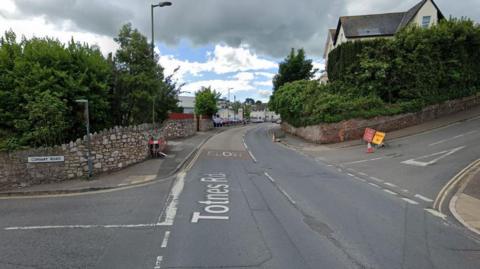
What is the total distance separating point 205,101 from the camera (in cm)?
4119

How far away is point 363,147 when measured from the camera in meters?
21.2

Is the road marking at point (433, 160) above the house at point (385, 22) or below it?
below

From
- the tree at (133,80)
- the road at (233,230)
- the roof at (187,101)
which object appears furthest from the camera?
the roof at (187,101)

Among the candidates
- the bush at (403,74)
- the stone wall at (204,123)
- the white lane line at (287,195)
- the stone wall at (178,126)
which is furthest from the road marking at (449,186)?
the stone wall at (204,123)

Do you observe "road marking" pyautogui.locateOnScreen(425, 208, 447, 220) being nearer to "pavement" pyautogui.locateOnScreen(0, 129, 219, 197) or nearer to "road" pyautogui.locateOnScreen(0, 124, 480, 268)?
"road" pyautogui.locateOnScreen(0, 124, 480, 268)

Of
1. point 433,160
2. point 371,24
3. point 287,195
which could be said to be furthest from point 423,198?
point 371,24

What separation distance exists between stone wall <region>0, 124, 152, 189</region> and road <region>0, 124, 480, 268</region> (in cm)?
211

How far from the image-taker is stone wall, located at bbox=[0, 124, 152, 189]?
11.0 meters

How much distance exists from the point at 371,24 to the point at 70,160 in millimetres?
40738

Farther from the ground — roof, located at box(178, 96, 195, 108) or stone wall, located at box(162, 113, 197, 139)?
roof, located at box(178, 96, 195, 108)

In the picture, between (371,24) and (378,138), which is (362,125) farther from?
(371,24)

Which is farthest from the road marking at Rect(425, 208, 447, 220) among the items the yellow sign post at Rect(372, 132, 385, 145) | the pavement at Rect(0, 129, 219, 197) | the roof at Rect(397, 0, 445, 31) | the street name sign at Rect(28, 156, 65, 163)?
the roof at Rect(397, 0, 445, 31)

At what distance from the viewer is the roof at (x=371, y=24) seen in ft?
127

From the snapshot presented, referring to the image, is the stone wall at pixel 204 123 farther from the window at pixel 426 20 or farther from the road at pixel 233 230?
the window at pixel 426 20
